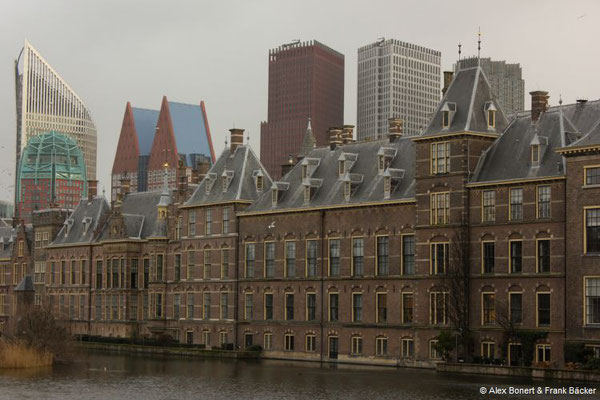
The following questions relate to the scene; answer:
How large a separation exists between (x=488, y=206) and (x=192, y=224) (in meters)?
34.2

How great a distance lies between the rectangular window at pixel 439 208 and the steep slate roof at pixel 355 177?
2.57m

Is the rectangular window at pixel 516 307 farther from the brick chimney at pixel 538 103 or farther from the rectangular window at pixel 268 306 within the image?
the rectangular window at pixel 268 306

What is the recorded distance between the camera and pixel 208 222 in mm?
102250

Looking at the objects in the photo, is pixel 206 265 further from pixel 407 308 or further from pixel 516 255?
pixel 516 255

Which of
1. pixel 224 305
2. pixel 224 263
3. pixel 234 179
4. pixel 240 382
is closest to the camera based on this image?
pixel 240 382

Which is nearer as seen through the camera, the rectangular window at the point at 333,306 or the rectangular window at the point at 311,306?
the rectangular window at the point at 333,306

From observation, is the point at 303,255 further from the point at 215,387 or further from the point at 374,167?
the point at 215,387

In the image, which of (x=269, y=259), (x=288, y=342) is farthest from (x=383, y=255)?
(x=269, y=259)

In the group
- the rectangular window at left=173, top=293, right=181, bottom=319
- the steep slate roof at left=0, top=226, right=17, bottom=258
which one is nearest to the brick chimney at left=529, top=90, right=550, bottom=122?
the rectangular window at left=173, top=293, right=181, bottom=319

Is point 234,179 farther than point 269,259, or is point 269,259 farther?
point 234,179

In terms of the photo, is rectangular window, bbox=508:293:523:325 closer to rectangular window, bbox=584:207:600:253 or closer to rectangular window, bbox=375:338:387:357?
rectangular window, bbox=584:207:600:253

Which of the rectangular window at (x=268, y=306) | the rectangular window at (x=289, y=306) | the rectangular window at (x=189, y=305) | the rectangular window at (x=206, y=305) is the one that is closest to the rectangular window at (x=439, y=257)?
the rectangular window at (x=289, y=306)

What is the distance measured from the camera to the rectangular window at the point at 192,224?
104188mm

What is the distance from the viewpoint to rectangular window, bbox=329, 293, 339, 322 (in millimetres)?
89438
